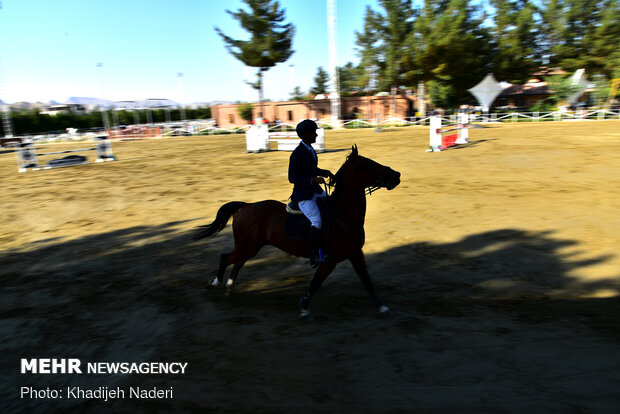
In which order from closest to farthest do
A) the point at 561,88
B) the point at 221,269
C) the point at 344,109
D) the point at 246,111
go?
the point at 221,269
the point at 561,88
the point at 344,109
the point at 246,111

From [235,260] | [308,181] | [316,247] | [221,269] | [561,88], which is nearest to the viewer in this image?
[308,181]

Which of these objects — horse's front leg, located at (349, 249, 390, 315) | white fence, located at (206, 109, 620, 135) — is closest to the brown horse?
horse's front leg, located at (349, 249, 390, 315)

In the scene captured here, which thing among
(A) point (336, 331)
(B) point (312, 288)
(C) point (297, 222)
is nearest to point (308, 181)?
(C) point (297, 222)

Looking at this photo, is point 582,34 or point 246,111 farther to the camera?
point 246,111

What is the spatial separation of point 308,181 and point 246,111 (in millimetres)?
54761

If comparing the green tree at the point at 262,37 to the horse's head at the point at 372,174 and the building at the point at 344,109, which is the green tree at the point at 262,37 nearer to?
the building at the point at 344,109

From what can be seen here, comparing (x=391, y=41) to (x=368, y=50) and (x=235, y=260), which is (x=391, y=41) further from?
(x=235, y=260)

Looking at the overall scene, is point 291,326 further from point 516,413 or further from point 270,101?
point 270,101

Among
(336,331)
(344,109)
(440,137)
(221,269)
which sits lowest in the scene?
(336,331)

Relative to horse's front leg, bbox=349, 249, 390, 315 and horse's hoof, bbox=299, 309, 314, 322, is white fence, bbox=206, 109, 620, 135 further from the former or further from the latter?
horse's hoof, bbox=299, 309, 314, 322

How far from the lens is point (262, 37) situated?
4875 centimetres

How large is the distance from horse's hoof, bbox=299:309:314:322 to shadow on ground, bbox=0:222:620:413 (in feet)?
0.36

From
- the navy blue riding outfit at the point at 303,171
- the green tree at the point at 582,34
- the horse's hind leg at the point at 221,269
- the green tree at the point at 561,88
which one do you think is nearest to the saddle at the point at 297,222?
the navy blue riding outfit at the point at 303,171

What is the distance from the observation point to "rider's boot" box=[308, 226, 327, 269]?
4.70 meters
